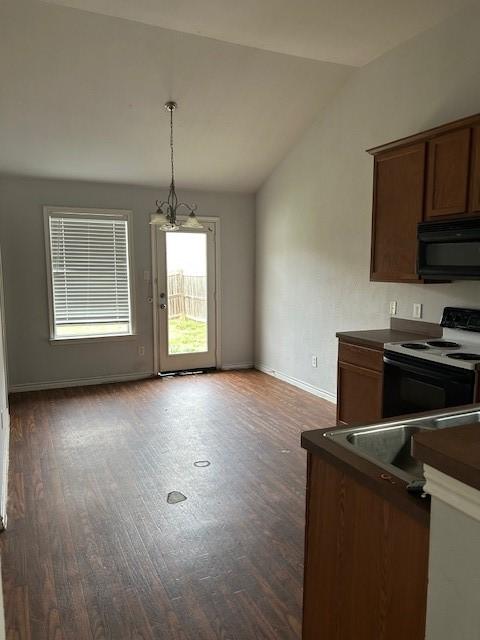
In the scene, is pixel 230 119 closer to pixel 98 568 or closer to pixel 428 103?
pixel 428 103

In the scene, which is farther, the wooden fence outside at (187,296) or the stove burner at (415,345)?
the wooden fence outside at (187,296)

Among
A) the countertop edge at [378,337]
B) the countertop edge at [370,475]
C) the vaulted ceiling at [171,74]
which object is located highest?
the vaulted ceiling at [171,74]

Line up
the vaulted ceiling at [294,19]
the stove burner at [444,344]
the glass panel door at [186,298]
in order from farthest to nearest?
the glass panel door at [186,298]
the stove burner at [444,344]
the vaulted ceiling at [294,19]

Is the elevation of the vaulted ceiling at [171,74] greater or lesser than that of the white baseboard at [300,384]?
greater

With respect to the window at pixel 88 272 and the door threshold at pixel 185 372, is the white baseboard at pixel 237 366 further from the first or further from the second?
the window at pixel 88 272

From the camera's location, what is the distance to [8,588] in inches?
82.8

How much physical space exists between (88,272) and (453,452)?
5322 millimetres

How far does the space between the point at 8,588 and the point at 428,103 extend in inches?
161

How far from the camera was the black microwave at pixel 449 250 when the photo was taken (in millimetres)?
2895

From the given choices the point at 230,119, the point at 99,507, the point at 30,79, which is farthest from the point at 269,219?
the point at 99,507

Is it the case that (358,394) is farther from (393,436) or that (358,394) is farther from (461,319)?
(393,436)

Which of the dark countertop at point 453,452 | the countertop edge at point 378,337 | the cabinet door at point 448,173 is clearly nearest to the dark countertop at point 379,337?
the countertop edge at point 378,337

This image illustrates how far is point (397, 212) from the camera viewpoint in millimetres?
3486

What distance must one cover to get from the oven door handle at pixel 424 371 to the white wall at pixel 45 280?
3.50 metres
